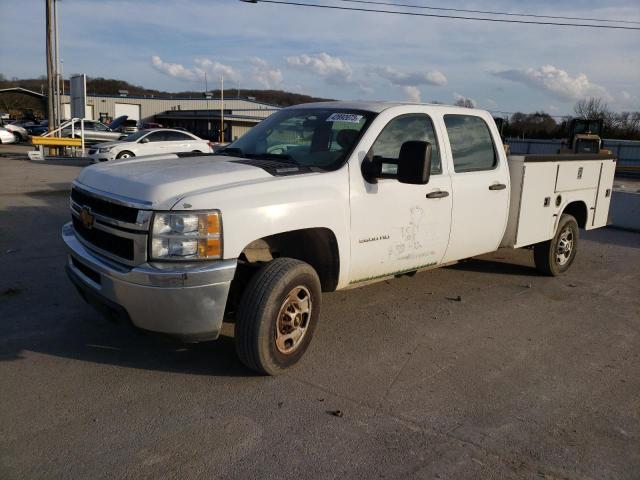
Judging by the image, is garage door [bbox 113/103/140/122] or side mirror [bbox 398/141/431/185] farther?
garage door [bbox 113/103/140/122]

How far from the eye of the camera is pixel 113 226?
364cm

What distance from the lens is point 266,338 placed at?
3.71m

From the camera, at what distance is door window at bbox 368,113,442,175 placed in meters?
4.49

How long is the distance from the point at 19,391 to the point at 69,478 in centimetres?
112

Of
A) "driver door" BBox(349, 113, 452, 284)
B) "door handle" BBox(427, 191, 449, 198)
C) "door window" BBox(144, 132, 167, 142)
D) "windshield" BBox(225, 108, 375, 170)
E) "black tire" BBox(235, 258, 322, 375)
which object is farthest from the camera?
"door window" BBox(144, 132, 167, 142)

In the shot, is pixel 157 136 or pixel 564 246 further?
pixel 157 136

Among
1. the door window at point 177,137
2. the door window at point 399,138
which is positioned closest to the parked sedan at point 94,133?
the door window at point 177,137

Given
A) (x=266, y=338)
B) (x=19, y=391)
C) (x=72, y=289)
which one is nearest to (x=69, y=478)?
(x=19, y=391)

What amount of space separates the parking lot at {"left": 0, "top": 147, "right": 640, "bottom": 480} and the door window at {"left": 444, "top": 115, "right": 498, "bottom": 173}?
4.74 ft

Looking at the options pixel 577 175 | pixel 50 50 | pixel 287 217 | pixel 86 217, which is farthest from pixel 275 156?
pixel 50 50

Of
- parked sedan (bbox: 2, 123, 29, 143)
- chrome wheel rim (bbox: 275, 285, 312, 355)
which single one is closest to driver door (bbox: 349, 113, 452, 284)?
chrome wheel rim (bbox: 275, 285, 312, 355)

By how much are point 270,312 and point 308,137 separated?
5.73 feet

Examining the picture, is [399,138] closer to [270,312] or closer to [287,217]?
[287,217]

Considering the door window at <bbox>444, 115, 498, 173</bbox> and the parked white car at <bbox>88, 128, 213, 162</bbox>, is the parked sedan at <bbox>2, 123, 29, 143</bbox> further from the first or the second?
the door window at <bbox>444, 115, 498, 173</bbox>
